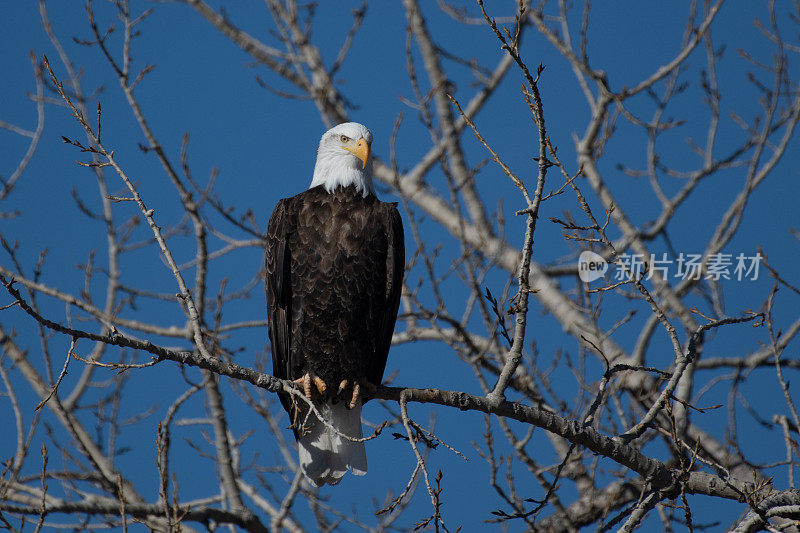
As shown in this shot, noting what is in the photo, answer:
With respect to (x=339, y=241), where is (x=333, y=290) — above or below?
below

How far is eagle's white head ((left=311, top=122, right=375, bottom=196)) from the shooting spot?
449 centimetres

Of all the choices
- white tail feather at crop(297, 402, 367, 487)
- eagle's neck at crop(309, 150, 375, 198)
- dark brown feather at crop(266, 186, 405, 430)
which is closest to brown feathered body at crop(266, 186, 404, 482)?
dark brown feather at crop(266, 186, 405, 430)

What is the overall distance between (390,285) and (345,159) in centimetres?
90

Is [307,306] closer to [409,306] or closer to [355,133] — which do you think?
[355,133]

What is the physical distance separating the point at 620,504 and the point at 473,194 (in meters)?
3.89

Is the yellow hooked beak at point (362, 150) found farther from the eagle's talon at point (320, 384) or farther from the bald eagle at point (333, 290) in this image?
the eagle's talon at point (320, 384)

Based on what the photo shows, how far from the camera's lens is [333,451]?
14.8ft

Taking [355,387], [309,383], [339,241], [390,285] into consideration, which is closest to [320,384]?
[309,383]

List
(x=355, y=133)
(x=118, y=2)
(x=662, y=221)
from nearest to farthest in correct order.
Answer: (x=355, y=133) < (x=118, y=2) < (x=662, y=221)

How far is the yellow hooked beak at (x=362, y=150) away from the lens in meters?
4.58

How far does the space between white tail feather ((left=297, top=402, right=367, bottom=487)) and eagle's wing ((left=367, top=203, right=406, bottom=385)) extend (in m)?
0.33

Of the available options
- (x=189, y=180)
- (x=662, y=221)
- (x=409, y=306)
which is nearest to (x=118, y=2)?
(x=189, y=180)

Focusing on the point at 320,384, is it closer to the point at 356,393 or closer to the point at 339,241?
the point at 356,393

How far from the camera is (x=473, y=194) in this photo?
8055 mm
